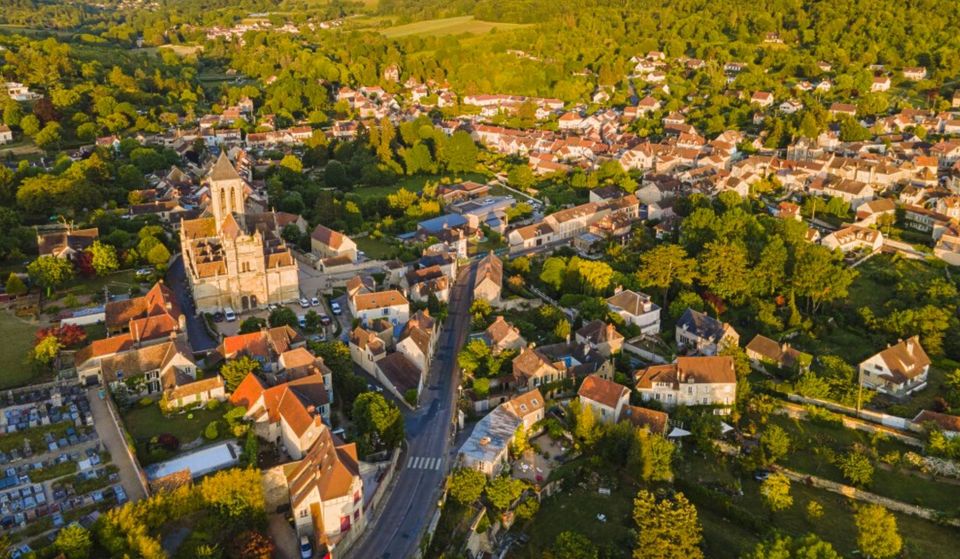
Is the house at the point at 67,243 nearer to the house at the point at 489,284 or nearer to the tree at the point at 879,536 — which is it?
the house at the point at 489,284

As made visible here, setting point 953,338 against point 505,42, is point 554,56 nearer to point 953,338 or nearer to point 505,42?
point 505,42

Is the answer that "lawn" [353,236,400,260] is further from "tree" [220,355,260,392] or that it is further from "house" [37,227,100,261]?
"tree" [220,355,260,392]

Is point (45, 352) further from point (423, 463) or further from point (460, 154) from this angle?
point (460, 154)

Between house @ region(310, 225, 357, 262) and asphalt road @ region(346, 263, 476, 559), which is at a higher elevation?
asphalt road @ region(346, 263, 476, 559)

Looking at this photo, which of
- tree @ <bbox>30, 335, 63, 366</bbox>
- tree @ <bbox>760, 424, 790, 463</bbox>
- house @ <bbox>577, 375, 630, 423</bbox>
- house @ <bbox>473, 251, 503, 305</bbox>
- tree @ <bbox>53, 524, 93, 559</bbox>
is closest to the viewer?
tree @ <bbox>53, 524, 93, 559</bbox>

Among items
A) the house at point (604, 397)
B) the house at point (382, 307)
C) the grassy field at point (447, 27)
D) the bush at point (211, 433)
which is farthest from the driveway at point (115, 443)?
the grassy field at point (447, 27)

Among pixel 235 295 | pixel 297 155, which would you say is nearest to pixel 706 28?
pixel 297 155

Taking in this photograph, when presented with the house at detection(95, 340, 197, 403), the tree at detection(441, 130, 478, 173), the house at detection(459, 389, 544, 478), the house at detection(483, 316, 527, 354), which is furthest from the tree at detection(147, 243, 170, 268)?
the tree at detection(441, 130, 478, 173)
